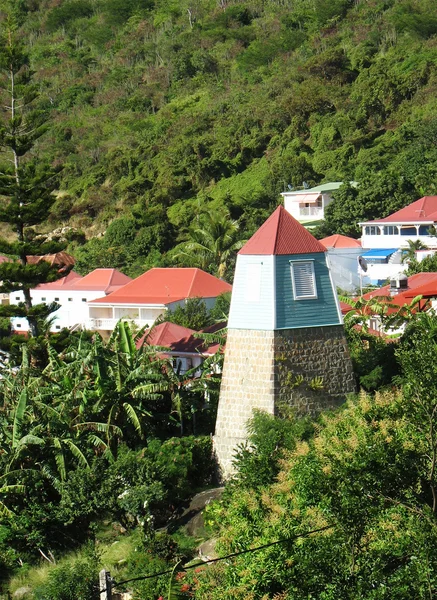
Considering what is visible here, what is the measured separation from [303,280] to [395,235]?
72.3ft

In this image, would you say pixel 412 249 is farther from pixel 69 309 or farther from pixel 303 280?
pixel 303 280

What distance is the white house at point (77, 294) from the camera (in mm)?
43906

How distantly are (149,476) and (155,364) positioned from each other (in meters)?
3.29

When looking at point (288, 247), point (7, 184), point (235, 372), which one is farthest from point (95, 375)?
point (7, 184)

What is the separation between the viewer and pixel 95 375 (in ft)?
76.6

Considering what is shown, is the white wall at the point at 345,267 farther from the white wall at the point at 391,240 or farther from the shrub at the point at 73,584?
the shrub at the point at 73,584

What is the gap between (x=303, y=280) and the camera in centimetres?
2164

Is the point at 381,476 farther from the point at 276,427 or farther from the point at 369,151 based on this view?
the point at 369,151

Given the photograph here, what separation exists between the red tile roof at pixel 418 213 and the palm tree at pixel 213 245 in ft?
20.9

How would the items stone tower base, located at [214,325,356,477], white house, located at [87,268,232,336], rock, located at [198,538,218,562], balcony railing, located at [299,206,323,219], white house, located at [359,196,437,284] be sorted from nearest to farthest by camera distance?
rock, located at [198,538,218,562] < stone tower base, located at [214,325,356,477] < white house, located at [87,268,232,336] < white house, located at [359,196,437,284] < balcony railing, located at [299,206,323,219]

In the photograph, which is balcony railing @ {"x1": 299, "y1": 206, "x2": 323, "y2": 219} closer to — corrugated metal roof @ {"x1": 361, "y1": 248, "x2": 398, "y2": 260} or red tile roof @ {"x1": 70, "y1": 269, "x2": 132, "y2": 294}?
corrugated metal roof @ {"x1": 361, "y1": 248, "x2": 398, "y2": 260}

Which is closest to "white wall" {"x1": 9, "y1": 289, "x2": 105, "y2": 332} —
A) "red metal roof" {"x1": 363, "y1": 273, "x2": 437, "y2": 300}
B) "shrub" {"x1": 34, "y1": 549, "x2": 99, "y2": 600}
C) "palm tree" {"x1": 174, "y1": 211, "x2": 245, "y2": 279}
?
"palm tree" {"x1": 174, "y1": 211, "x2": 245, "y2": 279}

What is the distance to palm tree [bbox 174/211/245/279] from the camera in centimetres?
4591

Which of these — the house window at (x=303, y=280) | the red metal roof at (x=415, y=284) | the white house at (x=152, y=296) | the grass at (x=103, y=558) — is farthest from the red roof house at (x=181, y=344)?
the grass at (x=103, y=558)
